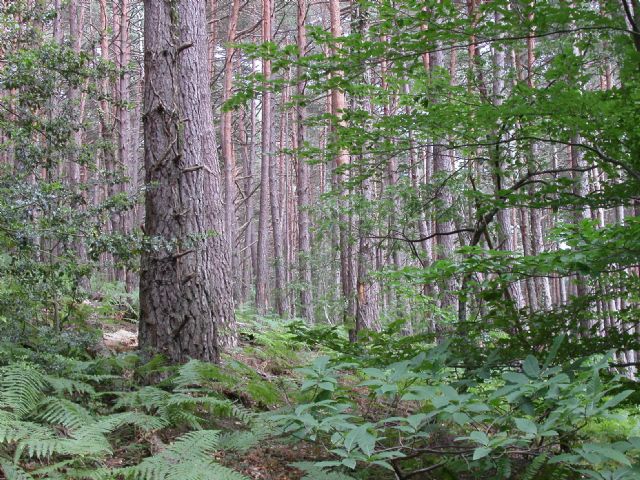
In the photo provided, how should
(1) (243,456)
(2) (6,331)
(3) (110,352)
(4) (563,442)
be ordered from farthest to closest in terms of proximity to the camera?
1. (3) (110,352)
2. (2) (6,331)
3. (1) (243,456)
4. (4) (563,442)

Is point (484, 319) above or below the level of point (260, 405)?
above

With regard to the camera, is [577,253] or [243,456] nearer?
[577,253]

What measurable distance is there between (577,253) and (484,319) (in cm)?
80

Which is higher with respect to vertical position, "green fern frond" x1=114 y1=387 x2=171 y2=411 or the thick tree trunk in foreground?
the thick tree trunk in foreground

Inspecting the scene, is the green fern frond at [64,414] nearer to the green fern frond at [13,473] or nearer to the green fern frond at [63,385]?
the green fern frond at [63,385]

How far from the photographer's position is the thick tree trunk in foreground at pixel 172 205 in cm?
529

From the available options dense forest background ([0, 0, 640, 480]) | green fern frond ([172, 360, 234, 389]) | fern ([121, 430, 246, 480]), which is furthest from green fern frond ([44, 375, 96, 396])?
fern ([121, 430, 246, 480])

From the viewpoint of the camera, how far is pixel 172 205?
5430mm

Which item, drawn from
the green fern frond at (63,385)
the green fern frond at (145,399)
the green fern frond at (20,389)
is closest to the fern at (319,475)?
the green fern frond at (145,399)

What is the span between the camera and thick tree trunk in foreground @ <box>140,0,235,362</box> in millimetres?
5285

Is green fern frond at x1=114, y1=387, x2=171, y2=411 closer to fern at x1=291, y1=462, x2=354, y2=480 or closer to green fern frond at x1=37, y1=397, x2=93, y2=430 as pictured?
green fern frond at x1=37, y1=397, x2=93, y2=430

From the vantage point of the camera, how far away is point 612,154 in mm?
3182

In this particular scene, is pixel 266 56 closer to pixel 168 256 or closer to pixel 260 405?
pixel 168 256

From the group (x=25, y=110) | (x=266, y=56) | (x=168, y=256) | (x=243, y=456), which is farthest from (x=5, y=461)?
(x=25, y=110)
